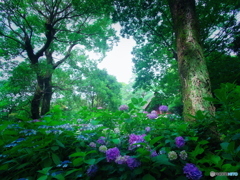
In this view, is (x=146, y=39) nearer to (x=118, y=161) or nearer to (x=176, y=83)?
(x=176, y=83)

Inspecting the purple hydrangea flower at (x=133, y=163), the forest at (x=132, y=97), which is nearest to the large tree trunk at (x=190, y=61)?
the forest at (x=132, y=97)

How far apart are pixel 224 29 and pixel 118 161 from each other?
24.4 ft

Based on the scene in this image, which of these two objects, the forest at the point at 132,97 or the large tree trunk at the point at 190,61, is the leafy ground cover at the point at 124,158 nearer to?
the forest at the point at 132,97

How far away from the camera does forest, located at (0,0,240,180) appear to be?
34.7 inches

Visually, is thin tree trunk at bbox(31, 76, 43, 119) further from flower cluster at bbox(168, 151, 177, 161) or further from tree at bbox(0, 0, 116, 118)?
flower cluster at bbox(168, 151, 177, 161)

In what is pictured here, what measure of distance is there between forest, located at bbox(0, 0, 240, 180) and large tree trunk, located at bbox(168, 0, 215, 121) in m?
0.02

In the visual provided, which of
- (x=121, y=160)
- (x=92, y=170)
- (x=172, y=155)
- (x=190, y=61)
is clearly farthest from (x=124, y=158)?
(x=190, y=61)

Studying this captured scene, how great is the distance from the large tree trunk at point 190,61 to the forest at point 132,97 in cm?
2

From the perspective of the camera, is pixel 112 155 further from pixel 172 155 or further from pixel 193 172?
pixel 193 172

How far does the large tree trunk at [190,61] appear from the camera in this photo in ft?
6.48

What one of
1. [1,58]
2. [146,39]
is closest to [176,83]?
[146,39]

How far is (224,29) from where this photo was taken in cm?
546

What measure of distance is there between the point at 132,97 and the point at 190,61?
1629 millimetres

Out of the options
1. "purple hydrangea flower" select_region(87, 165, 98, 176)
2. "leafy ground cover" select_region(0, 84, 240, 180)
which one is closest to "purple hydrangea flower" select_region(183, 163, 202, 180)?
"leafy ground cover" select_region(0, 84, 240, 180)
